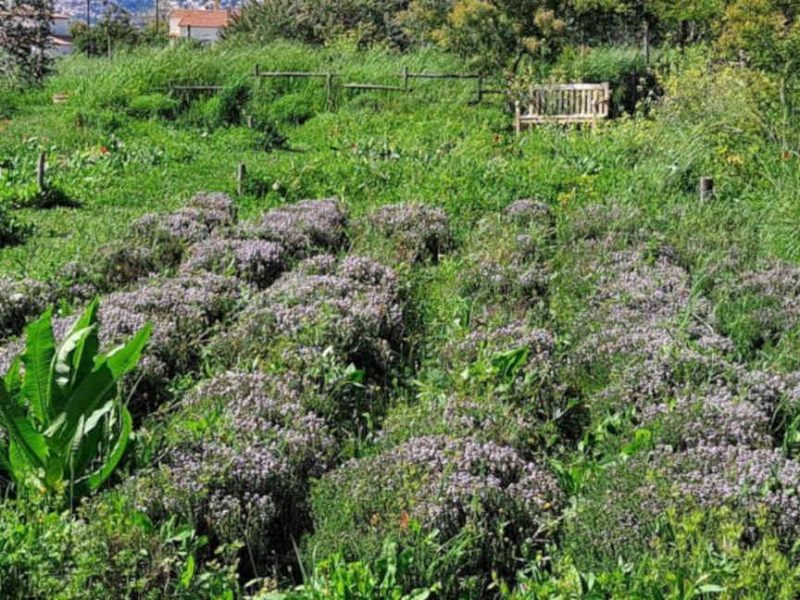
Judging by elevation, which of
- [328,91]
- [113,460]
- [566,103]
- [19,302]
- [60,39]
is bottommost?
[113,460]

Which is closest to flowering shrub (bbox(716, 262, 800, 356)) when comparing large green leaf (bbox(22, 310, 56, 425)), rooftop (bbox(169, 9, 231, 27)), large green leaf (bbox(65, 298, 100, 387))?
large green leaf (bbox(65, 298, 100, 387))

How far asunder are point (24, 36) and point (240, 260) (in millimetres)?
13880

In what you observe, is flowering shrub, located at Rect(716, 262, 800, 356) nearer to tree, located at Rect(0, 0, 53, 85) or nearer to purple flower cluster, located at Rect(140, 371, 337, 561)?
purple flower cluster, located at Rect(140, 371, 337, 561)

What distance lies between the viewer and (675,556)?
316 cm

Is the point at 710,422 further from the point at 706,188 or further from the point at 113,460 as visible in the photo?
the point at 706,188

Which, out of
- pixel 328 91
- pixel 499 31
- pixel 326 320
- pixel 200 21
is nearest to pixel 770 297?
pixel 326 320

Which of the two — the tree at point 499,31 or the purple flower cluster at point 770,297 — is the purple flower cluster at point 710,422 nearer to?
the purple flower cluster at point 770,297

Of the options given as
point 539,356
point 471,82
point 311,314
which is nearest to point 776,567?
point 539,356

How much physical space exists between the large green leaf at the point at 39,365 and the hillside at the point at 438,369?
13cm

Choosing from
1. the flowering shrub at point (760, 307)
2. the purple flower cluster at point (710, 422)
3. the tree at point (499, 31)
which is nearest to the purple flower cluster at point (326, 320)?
the purple flower cluster at point (710, 422)

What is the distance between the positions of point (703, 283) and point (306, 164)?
18.7 feet

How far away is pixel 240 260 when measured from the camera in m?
6.72

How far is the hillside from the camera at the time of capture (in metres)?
3.19

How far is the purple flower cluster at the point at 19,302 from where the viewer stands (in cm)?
578
